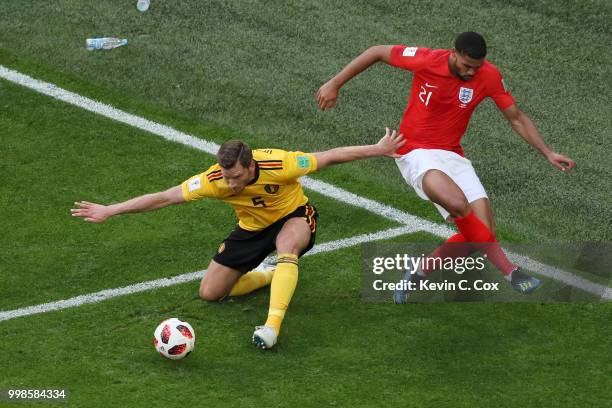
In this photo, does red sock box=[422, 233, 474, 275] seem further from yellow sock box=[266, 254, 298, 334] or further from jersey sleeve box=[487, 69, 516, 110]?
yellow sock box=[266, 254, 298, 334]

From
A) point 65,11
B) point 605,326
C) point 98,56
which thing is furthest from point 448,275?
point 65,11

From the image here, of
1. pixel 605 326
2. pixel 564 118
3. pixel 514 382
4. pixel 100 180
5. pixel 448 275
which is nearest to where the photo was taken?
pixel 514 382

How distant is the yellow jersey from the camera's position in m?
9.38

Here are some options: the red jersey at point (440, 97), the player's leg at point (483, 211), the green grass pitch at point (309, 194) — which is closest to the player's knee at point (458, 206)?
the player's leg at point (483, 211)

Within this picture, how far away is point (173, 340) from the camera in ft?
29.0

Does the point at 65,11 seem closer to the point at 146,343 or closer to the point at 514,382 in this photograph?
the point at 146,343

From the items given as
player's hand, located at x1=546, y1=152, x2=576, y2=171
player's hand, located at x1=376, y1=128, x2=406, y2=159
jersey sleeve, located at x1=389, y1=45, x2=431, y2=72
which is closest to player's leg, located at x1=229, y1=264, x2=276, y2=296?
player's hand, located at x1=376, y1=128, x2=406, y2=159

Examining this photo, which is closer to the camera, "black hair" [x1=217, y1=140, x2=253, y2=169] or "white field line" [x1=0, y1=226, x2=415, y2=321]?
"black hair" [x1=217, y1=140, x2=253, y2=169]

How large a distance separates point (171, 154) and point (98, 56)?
221cm

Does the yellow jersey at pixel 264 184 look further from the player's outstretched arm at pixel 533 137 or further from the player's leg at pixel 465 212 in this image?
the player's outstretched arm at pixel 533 137

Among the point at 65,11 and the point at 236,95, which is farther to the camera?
the point at 65,11

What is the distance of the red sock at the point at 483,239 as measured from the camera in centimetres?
973

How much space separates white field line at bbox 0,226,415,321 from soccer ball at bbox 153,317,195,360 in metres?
1.15

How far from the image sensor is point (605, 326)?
9617mm
